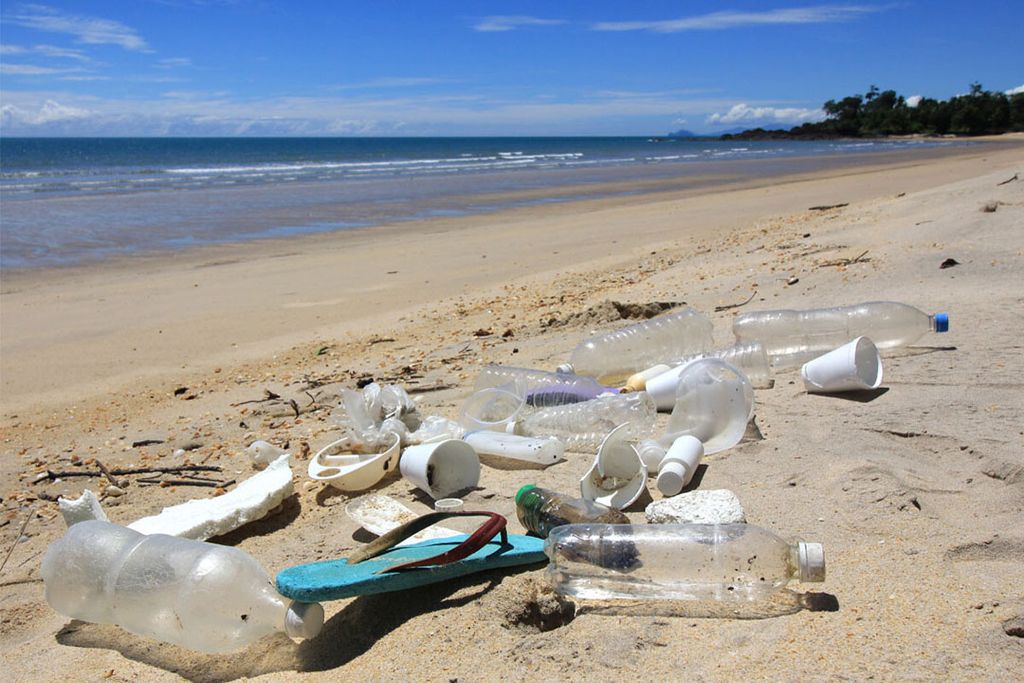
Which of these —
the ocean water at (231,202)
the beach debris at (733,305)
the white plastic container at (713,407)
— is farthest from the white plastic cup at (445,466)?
the ocean water at (231,202)

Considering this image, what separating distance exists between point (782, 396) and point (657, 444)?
87 centimetres

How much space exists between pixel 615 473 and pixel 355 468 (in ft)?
3.24

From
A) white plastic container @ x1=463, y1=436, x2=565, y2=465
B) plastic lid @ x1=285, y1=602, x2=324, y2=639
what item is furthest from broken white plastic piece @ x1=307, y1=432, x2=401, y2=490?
plastic lid @ x1=285, y1=602, x2=324, y2=639

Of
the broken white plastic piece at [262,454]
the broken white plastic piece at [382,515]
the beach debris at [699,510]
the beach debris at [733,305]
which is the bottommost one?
the broken white plastic piece at [262,454]

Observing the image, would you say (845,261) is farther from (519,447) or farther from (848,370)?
(519,447)

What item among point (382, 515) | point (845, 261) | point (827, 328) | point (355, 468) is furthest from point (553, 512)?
point (845, 261)

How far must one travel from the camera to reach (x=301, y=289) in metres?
8.48

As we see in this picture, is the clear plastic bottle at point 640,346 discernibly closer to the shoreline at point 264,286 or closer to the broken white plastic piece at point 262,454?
the broken white plastic piece at point 262,454

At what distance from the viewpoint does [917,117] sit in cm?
8519

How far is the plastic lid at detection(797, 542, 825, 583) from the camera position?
188 cm

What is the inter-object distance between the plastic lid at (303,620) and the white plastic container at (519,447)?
123 cm

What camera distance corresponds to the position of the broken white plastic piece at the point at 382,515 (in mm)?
2551

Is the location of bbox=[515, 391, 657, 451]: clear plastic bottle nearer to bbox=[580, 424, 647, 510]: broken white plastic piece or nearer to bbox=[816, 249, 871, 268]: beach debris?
bbox=[580, 424, 647, 510]: broken white plastic piece

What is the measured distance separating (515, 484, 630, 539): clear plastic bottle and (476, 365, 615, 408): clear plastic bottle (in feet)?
3.87
